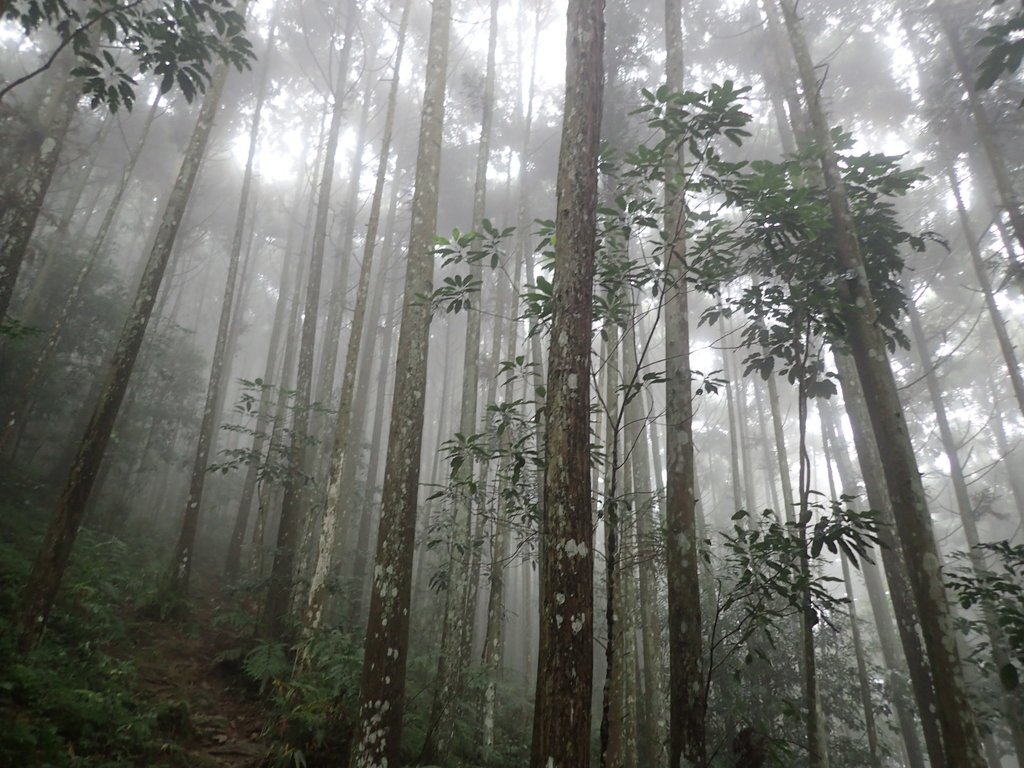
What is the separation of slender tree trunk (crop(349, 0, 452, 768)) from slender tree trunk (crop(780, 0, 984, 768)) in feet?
13.6

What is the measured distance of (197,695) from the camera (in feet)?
24.1

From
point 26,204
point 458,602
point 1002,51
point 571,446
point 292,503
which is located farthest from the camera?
point 292,503

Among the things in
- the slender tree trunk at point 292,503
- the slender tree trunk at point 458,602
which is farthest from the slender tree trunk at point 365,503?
the slender tree trunk at point 458,602

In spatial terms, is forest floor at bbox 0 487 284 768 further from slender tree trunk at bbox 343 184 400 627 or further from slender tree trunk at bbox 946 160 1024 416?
slender tree trunk at bbox 946 160 1024 416

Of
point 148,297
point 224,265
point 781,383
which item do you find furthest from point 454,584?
point 224,265

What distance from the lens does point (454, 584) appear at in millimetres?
8227

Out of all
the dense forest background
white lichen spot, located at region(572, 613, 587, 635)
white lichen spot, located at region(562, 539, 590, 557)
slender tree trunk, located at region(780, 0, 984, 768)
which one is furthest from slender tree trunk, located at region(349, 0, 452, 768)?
slender tree trunk, located at region(780, 0, 984, 768)

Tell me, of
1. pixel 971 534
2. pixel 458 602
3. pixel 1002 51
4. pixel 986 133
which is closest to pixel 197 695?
pixel 458 602

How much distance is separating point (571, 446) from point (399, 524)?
3.13m

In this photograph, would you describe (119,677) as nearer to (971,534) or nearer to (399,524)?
(399,524)

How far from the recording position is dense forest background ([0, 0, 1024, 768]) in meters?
4.28

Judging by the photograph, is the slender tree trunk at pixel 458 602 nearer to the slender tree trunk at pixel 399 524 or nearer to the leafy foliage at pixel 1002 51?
the slender tree trunk at pixel 399 524

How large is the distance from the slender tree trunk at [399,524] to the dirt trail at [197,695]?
2030mm

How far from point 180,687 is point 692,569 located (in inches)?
278
